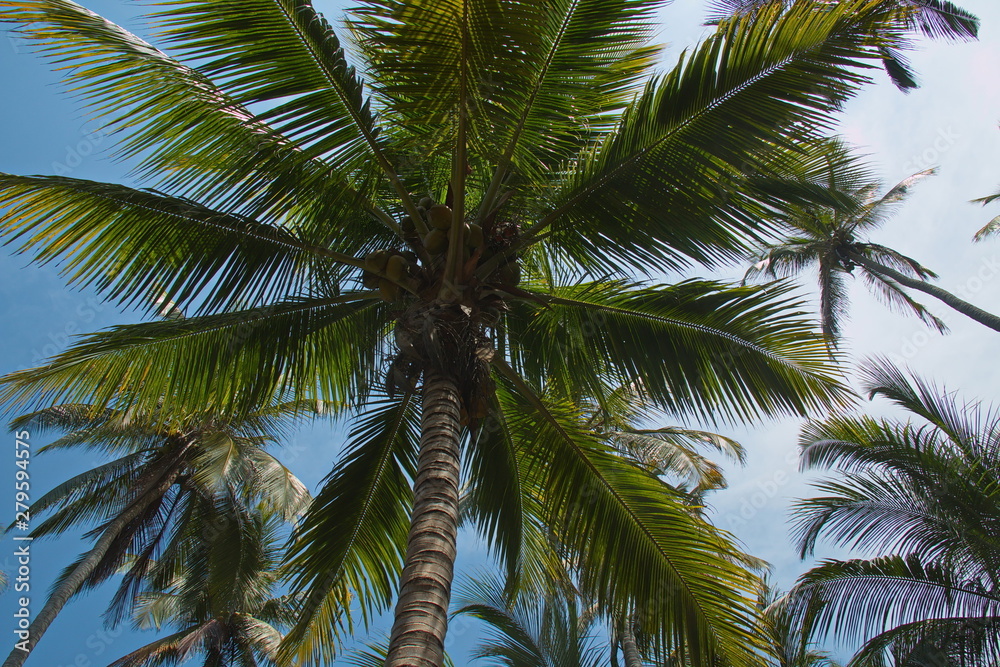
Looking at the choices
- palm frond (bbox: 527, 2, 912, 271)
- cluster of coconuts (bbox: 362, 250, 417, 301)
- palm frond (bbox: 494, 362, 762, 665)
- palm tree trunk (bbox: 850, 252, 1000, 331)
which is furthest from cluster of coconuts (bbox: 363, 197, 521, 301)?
palm tree trunk (bbox: 850, 252, 1000, 331)

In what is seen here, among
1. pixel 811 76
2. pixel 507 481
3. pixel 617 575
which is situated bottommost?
pixel 617 575

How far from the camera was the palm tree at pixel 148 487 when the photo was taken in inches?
540

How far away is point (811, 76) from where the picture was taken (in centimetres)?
484

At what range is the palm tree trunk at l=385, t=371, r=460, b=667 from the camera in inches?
142

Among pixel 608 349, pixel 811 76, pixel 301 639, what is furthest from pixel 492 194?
pixel 301 639

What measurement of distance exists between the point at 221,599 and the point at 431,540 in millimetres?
9767

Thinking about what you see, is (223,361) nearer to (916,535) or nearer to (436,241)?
(436,241)

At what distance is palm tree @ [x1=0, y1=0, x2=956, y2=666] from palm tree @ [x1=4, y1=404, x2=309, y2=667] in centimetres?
795

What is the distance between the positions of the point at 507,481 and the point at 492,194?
2.67 m

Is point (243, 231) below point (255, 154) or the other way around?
below

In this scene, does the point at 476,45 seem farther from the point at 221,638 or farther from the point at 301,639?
the point at 221,638

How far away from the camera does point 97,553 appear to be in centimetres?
1255

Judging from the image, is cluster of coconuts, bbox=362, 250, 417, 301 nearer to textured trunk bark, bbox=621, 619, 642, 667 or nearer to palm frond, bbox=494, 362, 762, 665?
palm frond, bbox=494, 362, 762, 665

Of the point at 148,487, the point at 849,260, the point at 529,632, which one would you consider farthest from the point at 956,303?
the point at 148,487
